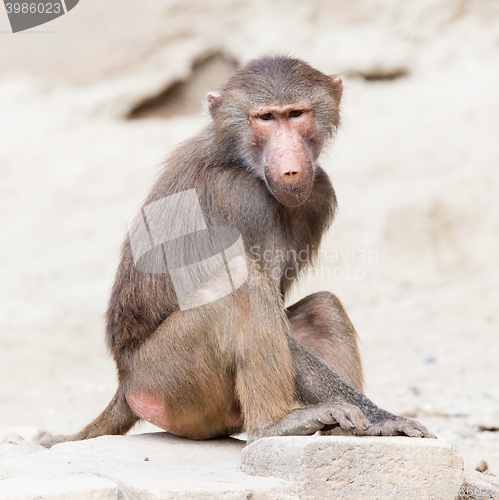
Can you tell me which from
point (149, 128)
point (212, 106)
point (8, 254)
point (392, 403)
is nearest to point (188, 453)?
point (212, 106)

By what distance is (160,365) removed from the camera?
121 inches

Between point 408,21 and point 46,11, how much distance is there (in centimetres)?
468

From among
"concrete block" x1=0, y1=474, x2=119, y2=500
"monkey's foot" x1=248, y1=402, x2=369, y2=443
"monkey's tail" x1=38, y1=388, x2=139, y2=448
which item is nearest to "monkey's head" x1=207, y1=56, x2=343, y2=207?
"monkey's foot" x1=248, y1=402, x2=369, y2=443

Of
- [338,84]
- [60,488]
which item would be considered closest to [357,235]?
[338,84]

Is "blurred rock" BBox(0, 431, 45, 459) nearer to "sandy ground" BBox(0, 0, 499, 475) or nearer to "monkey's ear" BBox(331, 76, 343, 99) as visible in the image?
"sandy ground" BBox(0, 0, 499, 475)

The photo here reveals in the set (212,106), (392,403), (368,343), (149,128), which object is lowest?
(368,343)

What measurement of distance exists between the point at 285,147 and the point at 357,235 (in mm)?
4932

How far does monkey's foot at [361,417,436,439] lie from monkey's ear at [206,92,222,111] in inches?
64.1

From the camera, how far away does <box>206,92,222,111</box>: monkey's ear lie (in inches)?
135

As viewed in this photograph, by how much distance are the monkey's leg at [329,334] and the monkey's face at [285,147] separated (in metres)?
0.62

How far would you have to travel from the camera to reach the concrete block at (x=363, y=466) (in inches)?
97.9

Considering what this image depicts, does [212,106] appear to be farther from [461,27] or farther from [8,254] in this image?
[461,27]

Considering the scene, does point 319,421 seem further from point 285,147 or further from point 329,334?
point 285,147

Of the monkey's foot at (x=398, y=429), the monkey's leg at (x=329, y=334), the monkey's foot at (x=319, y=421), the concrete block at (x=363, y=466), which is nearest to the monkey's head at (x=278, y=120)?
the monkey's leg at (x=329, y=334)
